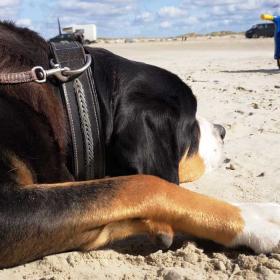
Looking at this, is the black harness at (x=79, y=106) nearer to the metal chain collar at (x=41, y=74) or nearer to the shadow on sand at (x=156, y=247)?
the metal chain collar at (x=41, y=74)

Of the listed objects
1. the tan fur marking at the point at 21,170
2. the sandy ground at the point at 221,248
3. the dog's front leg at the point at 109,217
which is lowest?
the sandy ground at the point at 221,248

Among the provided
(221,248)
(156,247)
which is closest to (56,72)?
(156,247)

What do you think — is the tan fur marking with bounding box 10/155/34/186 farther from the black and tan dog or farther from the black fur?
the black fur

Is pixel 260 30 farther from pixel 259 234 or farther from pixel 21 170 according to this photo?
pixel 21 170

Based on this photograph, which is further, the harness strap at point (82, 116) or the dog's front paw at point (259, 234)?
the harness strap at point (82, 116)

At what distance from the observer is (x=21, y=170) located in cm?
293

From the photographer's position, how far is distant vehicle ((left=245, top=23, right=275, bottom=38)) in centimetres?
5925

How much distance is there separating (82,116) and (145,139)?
42 cm

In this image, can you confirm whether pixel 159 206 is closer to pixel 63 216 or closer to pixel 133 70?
pixel 63 216

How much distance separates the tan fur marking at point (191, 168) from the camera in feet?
12.9

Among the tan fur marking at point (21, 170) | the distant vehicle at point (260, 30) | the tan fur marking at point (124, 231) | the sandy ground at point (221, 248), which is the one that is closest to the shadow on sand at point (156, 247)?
the sandy ground at point (221, 248)

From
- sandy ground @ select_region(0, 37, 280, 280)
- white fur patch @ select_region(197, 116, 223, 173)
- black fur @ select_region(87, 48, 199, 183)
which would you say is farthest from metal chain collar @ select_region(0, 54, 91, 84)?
white fur patch @ select_region(197, 116, 223, 173)

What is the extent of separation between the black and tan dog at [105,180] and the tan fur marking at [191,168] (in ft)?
1.47

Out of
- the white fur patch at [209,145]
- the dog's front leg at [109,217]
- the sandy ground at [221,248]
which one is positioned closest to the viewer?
the dog's front leg at [109,217]
